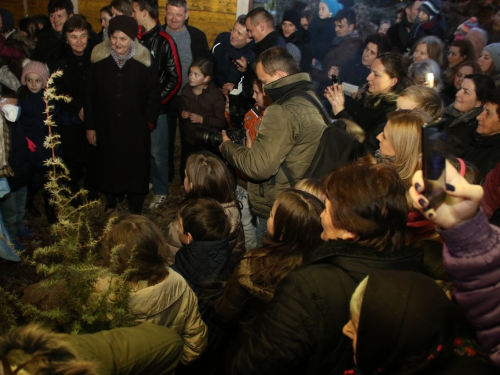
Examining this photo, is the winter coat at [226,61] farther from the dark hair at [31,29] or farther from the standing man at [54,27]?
the dark hair at [31,29]

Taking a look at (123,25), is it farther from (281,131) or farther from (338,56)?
(338,56)

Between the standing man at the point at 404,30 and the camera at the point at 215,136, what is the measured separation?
4707mm

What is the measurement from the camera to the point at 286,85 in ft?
11.2

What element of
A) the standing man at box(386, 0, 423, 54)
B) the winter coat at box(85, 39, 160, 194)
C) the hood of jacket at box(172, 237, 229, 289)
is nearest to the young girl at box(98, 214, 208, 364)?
the hood of jacket at box(172, 237, 229, 289)

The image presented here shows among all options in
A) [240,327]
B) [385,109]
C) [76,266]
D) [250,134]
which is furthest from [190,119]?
[76,266]

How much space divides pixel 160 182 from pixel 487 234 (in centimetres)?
468

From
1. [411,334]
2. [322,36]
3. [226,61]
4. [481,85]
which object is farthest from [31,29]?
[411,334]

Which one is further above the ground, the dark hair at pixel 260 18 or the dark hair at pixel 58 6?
the dark hair at pixel 58 6

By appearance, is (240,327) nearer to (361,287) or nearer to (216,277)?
(216,277)

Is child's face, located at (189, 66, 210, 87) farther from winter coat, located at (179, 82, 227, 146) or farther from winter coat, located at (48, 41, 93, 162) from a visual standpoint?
winter coat, located at (48, 41, 93, 162)

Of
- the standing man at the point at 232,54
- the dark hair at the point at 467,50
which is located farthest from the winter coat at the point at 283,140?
the dark hair at the point at 467,50

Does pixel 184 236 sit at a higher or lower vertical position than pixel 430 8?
lower

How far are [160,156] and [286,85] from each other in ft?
8.54

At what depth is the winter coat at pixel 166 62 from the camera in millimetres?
5402
